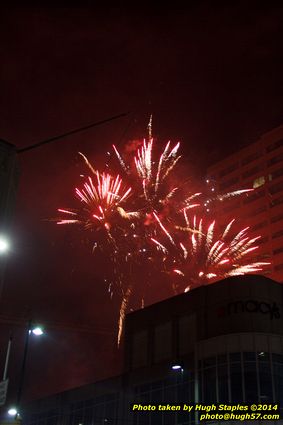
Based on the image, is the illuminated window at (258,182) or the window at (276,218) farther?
the illuminated window at (258,182)

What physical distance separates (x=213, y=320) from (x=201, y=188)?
3795 inches

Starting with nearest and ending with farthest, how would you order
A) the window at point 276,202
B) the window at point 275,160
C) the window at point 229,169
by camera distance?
the window at point 276,202
the window at point 275,160
the window at point 229,169

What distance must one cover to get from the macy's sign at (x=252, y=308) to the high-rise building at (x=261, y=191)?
70.2 m

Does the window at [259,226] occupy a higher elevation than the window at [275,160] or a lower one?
lower

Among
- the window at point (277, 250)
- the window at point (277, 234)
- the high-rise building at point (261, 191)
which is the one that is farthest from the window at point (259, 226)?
the window at point (277, 250)

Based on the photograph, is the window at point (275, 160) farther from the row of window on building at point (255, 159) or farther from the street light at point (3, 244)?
the street light at point (3, 244)

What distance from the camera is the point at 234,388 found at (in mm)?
39000

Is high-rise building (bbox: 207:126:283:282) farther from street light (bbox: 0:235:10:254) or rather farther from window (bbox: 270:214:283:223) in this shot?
street light (bbox: 0:235:10:254)

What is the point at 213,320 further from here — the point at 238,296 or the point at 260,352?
the point at 260,352

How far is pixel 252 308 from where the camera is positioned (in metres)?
43.7

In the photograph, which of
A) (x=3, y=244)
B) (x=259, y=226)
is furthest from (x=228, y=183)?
(x=3, y=244)

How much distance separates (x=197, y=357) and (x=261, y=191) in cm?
8284

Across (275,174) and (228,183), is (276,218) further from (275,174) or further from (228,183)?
(228,183)

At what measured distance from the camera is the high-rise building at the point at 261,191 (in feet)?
379
